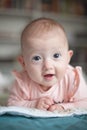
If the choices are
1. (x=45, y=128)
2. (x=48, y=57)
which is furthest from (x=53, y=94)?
(x=45, y=128)

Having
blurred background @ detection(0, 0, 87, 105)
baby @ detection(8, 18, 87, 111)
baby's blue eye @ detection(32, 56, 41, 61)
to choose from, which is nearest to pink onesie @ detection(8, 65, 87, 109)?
baby @ detection(8, 18, 87, 111)

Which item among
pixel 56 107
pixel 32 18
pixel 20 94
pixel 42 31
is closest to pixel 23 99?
pixel 20 94

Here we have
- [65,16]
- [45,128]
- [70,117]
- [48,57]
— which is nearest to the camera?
[45,128]

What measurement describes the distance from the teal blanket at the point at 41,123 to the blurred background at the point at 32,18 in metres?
2.41

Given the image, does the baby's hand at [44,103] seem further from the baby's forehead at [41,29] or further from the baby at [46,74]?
the baby's forehead at [41,29]

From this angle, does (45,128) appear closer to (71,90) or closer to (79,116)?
(79,116)

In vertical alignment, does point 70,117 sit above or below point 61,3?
below

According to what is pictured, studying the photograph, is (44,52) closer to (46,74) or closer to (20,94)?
(46,74)

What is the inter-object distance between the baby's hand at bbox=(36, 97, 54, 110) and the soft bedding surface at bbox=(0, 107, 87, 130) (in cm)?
11

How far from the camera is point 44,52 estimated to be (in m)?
0.84

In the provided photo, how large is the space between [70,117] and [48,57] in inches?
7.8

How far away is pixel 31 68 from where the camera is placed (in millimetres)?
876

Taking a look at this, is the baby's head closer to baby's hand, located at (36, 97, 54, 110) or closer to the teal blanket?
baby's hand, located at (36, 97, 54, 110)

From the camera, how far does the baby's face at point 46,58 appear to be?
85cm
